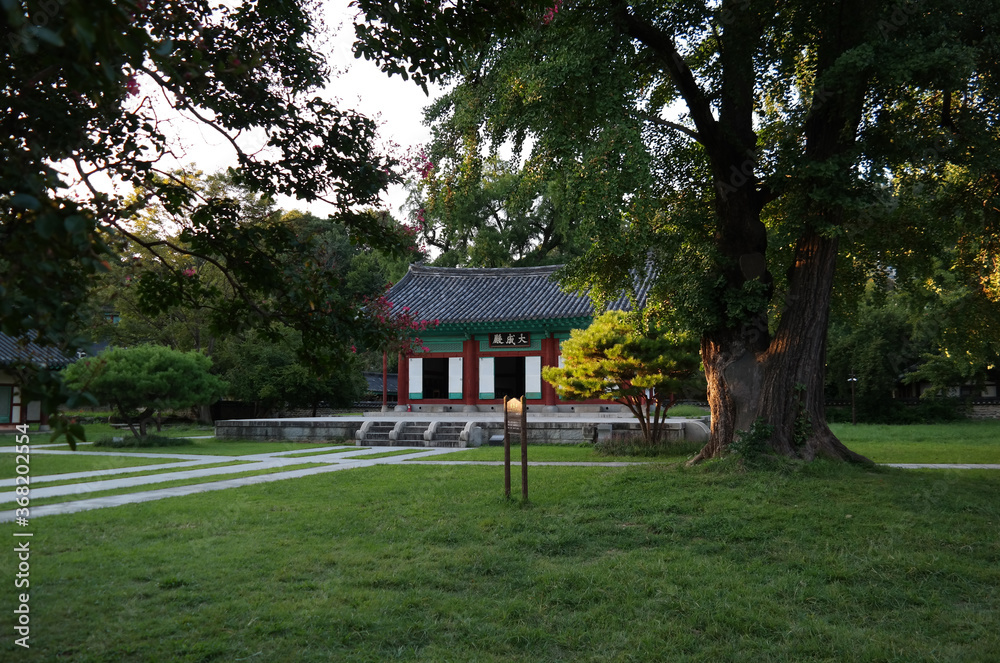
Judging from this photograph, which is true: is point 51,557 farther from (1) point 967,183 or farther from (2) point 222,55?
(1) point 967,183

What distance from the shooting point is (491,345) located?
2436cm

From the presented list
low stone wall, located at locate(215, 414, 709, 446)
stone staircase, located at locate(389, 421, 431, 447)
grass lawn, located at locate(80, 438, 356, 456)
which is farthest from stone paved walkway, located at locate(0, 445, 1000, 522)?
low stone wall, located at locate(215, 414, 709, 446)

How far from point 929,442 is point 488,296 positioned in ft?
47.8

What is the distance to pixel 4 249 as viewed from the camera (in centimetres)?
233

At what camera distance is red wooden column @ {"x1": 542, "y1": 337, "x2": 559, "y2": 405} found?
76.1 ft

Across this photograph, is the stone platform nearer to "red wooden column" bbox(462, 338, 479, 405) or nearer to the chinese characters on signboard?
"red wooden column" bbox(462, 338, 479, 405)

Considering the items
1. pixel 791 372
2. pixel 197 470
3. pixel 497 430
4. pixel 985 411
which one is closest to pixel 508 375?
pixel 497 430

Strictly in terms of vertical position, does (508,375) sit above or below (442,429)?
above

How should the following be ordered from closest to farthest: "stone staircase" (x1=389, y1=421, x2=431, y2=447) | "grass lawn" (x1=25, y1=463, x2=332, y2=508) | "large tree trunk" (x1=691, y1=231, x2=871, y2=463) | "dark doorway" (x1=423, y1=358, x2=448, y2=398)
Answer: "grass lawn" (x1=25, y1=463, x2=332, y2=508), "large tree trunk" (x1=691, y1=231, x2=871, y2=463), "stone staircase" (x1=389, y1=421, x2=431, y2=447), "dark doorway" (x1=423, y1=358, x2=448, y2=398)

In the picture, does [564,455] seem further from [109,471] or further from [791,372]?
[109,471]

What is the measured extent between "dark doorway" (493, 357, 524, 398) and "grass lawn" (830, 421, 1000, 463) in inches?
400

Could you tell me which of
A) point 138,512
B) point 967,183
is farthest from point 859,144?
point 138,512

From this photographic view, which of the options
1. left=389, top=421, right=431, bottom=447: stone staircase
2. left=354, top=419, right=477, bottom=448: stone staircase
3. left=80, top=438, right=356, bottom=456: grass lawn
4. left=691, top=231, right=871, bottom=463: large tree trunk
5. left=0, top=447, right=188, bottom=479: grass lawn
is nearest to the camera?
left=691, top=231, right=871, bottom=463: large tree trunk

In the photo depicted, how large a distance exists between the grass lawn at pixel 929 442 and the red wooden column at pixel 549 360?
8.70 metres
